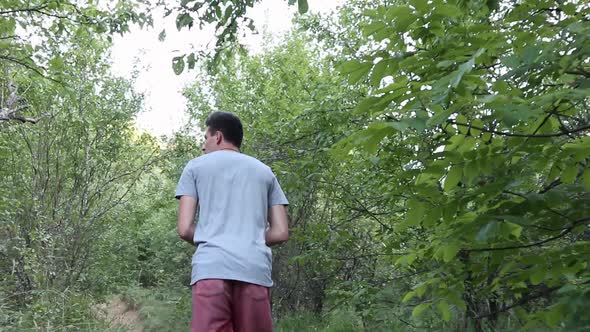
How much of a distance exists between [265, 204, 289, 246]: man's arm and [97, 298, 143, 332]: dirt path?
5572mm

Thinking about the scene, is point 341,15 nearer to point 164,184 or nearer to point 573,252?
point 573,252

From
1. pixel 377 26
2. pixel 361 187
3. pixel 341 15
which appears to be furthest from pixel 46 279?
pixel 377 26

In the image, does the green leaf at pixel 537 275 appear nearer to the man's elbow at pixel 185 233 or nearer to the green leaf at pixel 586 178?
the green leaf at pixel 586 178

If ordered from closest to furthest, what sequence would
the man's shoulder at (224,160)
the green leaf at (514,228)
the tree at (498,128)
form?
1. the tree at (498,128)
2. the green leaf at (514,228)
3. the man's shoulder at (224,160)

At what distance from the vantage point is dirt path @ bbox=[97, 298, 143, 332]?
7894 millimetres

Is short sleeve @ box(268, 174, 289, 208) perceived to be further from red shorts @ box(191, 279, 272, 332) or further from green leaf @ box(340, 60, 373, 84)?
green leaf @ box(340, 60, 373, 84)

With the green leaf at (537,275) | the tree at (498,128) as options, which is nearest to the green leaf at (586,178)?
the tree at (498,128)

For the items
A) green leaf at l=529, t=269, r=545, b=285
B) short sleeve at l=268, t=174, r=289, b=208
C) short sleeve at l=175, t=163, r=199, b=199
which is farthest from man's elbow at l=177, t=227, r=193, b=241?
green leaf at l=529, t=269, r=545, b=285

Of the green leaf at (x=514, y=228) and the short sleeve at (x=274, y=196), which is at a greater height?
the short sleeve at (x=274, y=196)

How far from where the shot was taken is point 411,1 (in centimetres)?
215

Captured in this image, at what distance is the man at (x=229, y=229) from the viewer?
2.32 metres

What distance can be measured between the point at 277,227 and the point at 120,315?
7.54 metres

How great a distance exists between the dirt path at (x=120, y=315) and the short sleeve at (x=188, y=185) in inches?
219

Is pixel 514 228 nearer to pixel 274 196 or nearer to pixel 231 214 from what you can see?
pixel 274 196
